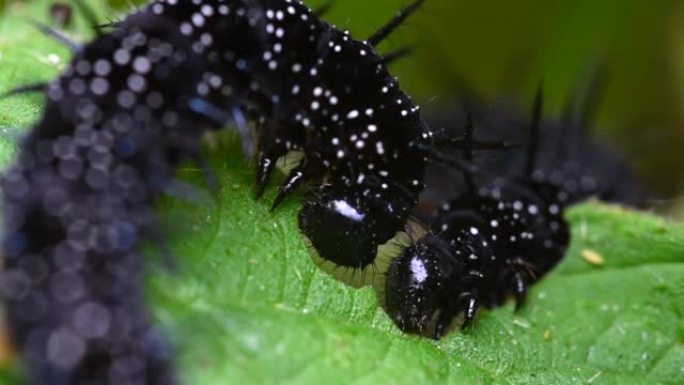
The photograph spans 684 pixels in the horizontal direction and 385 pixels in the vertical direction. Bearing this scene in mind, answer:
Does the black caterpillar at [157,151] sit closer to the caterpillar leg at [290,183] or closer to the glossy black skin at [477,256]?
the caterpillar leg at [290,183]

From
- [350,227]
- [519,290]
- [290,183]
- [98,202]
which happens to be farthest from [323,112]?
[519,290]

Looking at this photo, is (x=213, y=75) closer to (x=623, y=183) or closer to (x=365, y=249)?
(x=365, y=249)

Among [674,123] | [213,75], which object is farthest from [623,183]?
[213,75]

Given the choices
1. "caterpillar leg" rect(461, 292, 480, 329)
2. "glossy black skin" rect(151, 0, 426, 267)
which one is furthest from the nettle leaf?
"glossy black skin" rect(151, 0, 426, 267)

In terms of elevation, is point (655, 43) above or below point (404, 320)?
above

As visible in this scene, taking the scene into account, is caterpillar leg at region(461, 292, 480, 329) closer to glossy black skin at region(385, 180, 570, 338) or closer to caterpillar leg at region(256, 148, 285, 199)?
glossy black skin at region(385, 180, 570, 338)

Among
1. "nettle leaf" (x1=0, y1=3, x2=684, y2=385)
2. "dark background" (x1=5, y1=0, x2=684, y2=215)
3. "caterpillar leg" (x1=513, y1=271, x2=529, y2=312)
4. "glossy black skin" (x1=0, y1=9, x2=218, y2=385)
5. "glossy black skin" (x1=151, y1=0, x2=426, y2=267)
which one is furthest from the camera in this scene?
"dark background" (x1=5, y1=0, x2=684, y2=215)

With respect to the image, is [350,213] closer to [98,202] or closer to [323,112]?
[323,112]
